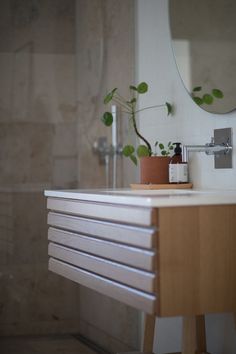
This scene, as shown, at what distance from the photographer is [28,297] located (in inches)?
143

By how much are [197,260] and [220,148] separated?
663 mm

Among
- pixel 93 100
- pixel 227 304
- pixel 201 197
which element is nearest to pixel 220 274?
pixel 227 304

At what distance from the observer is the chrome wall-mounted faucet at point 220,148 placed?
2.44 metres

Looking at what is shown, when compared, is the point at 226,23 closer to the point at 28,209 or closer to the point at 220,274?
the point at 220,274

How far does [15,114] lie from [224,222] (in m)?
1.93

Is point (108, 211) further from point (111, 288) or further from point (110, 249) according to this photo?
point (111, 288)

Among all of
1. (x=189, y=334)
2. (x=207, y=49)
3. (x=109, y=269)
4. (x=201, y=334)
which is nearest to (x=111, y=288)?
(x=109, y=269)

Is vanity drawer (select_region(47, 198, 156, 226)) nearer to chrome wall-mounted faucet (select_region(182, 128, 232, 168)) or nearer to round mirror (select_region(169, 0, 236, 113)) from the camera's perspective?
chrome wall-mounted faucet (select_region(182, 128, 232, 168))

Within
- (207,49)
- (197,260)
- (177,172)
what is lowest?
(197,260)

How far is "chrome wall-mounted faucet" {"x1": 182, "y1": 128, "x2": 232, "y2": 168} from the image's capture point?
2.44 m

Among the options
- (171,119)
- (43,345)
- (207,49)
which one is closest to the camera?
(207,49)

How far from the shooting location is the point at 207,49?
2549mm

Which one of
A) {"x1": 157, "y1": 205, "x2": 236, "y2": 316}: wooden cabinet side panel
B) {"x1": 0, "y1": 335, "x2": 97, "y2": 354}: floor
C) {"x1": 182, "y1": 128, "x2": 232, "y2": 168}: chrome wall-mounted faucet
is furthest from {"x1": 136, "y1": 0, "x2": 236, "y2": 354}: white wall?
{"x1": 0, "y1": 335, "x2": 97, "y2": 354}: floor

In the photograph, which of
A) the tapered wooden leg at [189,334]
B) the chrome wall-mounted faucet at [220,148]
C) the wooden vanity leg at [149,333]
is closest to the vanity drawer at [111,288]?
the tapered wooden leg at [189,334]
